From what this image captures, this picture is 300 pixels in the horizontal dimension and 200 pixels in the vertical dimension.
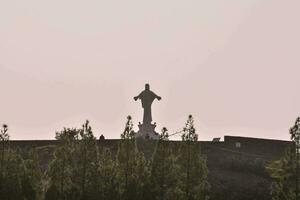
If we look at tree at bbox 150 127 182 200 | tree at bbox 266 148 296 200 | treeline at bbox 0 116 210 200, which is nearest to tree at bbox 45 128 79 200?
treeline at bbox 0 116 210 200

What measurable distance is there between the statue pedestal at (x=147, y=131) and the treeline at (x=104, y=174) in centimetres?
1650

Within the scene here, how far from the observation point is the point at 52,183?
29.7 metres

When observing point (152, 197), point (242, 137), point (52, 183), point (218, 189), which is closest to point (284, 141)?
point (242, 137)

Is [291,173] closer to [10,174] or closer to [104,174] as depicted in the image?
[104,174]

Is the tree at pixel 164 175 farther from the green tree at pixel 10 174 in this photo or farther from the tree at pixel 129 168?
the green tree at pixel 10 174

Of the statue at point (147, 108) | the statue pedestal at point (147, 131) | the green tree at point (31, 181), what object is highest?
the statue at point (147, 108)

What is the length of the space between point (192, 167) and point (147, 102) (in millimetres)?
19135

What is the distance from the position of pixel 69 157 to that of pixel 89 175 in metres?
1.33

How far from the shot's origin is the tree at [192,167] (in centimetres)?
3034

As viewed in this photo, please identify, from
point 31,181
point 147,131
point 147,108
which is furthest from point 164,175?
point 147,108

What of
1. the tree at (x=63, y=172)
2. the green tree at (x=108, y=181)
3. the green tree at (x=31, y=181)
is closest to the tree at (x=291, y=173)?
the green tree at (x=108, y=181)

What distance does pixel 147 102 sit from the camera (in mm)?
49781

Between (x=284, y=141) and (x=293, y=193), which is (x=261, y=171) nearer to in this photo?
(x=284, y=141)

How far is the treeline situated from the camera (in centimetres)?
2975
